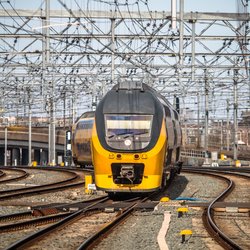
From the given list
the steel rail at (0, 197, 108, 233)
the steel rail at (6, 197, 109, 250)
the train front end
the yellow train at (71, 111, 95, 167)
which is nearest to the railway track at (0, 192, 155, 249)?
the steel rail at (6, 197, 109, 250)

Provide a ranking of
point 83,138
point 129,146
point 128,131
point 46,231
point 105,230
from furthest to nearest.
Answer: point 83,138
point 128,131
point 129,146
point 105,230
point 46,231

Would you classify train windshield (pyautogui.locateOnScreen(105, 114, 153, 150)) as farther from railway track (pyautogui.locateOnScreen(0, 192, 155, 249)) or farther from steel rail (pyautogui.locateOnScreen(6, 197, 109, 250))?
steel rail (pyautogui.locateOnScreen(6, 197, 109, 250))

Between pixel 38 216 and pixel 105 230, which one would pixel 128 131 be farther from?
pixel 105 230

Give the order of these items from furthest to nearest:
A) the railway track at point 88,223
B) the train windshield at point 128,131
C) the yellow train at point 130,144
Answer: the train windshield at point 128,131
the yellow train at point 130,144
the railway track at point 88,223

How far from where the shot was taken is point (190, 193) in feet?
61.9

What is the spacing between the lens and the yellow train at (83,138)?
3353cm

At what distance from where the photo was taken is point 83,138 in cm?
3406

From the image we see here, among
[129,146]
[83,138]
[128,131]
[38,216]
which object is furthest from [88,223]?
[83,138]

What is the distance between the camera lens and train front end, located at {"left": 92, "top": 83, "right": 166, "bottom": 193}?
50.9 feet

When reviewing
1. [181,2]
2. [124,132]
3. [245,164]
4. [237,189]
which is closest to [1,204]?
[124,132]

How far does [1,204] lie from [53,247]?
6041 millimetres


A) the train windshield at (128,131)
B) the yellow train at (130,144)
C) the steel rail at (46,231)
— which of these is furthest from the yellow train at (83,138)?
the steel rail at (46,231)

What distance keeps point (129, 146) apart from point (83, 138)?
61.2ft

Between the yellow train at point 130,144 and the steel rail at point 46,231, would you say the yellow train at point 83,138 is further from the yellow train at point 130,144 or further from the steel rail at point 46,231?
the steel rail at point 46,231
